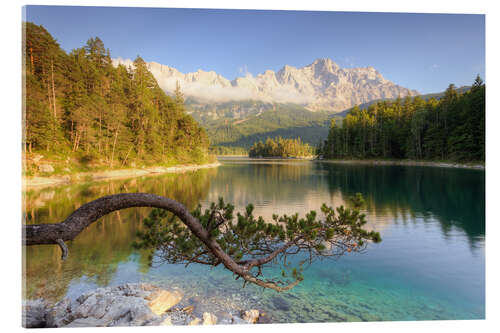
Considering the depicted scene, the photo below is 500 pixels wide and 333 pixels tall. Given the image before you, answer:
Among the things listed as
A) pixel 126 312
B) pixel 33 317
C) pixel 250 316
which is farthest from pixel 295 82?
pixel 33 317

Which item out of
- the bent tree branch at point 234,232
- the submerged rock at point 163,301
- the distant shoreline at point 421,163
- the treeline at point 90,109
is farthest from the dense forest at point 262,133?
the bent tree branch at point 234,232

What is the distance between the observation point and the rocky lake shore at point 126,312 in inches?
111

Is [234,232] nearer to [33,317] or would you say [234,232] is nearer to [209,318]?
[209,318]

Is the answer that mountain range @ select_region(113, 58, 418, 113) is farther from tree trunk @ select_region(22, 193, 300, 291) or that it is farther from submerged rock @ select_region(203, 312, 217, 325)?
tree trunk @ select_region(22, 193, 300, 291)

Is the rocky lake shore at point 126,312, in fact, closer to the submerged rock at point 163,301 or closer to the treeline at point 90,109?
the submerged rock at point 163,301

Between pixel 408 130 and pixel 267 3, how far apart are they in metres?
41.0

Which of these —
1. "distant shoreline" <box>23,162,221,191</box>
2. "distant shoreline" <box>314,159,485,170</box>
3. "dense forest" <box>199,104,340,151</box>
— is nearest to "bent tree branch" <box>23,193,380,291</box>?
"distant shoreline" <box>23,162,221,191</box>

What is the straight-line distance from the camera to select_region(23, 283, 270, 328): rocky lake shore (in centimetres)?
282

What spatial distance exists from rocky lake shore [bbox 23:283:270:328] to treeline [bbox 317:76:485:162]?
812 inches

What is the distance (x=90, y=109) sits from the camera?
17578 mm

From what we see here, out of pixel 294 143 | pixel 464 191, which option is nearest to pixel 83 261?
pixel 464 191

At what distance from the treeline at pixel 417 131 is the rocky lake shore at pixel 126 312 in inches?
812

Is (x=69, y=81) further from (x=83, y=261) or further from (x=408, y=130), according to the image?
(x=408, y=130)

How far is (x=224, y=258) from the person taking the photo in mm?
1677
